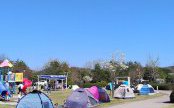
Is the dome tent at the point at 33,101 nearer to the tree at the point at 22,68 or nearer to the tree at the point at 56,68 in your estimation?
the tree at the point at 56,68

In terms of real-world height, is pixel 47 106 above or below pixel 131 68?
below

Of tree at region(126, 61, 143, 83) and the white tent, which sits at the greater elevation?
tree at region(126, 61, 143, 83)

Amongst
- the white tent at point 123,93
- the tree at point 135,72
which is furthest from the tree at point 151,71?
the white tent at point 123,93

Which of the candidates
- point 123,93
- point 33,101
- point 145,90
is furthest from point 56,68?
point 33,101

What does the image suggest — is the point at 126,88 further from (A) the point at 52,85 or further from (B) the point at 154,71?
(B) the point at 154,71

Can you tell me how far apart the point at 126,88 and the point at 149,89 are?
10.3 meters

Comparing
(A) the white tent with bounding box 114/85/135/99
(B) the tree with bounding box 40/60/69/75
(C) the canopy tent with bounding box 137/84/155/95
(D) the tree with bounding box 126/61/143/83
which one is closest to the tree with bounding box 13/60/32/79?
(B) the tree with bounding box 40/60/69/75

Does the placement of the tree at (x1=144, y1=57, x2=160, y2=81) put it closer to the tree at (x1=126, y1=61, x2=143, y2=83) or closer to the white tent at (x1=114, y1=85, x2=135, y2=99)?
the tree at (x1=126, y1=61, x2=143, y2=83)

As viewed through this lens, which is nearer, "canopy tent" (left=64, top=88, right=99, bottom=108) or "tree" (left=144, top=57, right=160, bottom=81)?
"canopy tent" (left=64, top=88, right=99, bottom=108)

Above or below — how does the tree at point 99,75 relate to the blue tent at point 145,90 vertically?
above

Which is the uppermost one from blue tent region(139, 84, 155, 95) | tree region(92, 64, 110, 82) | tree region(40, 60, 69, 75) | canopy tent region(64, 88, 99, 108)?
tree region(40, 60, 69, 75)

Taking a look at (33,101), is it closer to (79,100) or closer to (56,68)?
(79,100)

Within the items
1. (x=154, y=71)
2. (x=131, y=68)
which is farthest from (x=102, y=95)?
(x=131, y=68)

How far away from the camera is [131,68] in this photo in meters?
86.2
